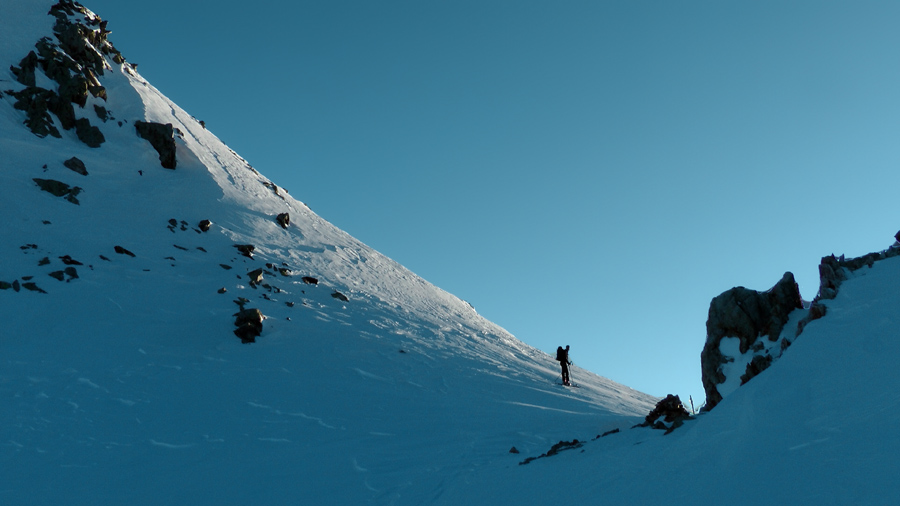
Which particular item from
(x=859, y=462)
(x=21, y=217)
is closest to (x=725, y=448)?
(x=859, y=462)

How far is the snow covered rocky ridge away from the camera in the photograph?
27.3 feet

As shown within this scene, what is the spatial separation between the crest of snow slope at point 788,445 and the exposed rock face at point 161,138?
106 feet

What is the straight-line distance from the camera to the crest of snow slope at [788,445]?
630cm

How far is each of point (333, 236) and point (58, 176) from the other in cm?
1718

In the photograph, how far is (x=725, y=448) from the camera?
814cm

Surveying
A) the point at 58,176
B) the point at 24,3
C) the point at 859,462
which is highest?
the point at 24,3

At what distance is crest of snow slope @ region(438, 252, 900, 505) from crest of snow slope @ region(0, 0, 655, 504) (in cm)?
225

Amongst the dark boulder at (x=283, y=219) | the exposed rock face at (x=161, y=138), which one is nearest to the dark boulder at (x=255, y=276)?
the dark boulder at (x=283, y=219)

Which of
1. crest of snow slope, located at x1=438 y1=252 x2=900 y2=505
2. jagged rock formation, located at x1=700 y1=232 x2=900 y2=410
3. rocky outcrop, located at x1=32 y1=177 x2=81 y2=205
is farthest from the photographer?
rocky outcrop, located at x1=32 y1=177 x2=81 y2=205

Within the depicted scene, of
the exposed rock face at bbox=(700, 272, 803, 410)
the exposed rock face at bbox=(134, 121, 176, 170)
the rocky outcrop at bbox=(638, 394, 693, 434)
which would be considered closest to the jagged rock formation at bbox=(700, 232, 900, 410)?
the exposed rock face at bbox=(700, 272, 803, 410)

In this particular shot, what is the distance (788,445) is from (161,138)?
38.4 metres

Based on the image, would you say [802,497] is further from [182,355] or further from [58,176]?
[58,176]

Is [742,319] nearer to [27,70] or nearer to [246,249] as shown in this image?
[246,249]

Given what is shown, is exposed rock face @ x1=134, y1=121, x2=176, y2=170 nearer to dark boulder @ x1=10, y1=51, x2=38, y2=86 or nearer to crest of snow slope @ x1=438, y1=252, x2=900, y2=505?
dark boulder @ x1=10, y1=51, x2=38, y2=86
